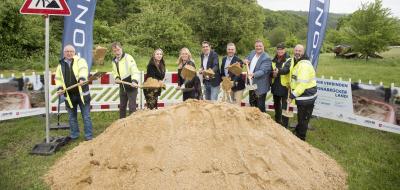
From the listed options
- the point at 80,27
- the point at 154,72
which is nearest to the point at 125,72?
the point at 154,72

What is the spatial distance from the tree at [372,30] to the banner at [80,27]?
908 inches

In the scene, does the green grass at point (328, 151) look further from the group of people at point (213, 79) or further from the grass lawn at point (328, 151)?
the group of people at point (213, 79)

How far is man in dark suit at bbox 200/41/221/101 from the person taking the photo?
7312 mm

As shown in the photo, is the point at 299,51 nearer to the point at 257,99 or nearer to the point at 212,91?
the point at 257,99

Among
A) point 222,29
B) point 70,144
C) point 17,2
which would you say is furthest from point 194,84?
point 222,29

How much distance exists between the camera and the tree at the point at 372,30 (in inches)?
1035

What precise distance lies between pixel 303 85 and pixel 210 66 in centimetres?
191

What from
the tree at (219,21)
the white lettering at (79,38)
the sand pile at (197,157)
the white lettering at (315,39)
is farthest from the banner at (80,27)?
the tree at (219,21)

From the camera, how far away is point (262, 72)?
699 cm

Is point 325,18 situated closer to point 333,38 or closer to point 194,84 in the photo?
point 194,84

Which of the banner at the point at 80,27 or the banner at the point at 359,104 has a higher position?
the banner at the point at 80,27

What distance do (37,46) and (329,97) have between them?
15217 mm

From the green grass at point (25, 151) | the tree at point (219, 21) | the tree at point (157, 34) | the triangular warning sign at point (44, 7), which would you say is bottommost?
the green grass at point (25, 151)

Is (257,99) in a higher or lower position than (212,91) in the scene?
lower
